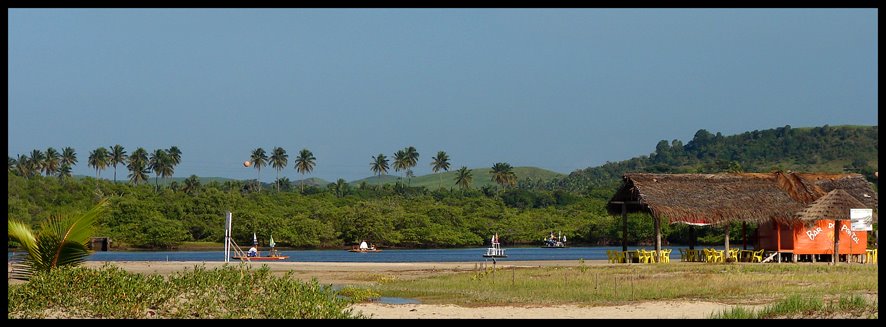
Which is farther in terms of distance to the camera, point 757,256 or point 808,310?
point 757,256

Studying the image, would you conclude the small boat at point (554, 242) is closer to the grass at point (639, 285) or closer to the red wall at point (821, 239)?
the red wall at point (821, 239)

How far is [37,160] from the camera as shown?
133625mm

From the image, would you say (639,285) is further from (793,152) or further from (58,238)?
(793,152)

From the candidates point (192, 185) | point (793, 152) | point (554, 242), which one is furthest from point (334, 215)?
point (793, 152)

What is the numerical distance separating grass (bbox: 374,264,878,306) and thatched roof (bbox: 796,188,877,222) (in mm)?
3793

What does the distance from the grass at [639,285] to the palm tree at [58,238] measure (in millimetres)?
9330

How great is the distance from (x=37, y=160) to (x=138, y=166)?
12237 millimetres

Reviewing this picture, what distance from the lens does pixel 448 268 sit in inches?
1599

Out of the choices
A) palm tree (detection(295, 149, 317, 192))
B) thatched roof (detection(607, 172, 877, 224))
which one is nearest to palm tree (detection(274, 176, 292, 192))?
palm tree (detection(295, 149, 317, 192))

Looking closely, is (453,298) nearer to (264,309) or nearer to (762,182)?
(264,309)

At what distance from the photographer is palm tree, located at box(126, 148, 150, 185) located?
131500 mm

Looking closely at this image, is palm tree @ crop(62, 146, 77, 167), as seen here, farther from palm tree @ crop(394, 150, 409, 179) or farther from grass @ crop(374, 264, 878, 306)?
grass @ crop(374, 264, 878, 306)
